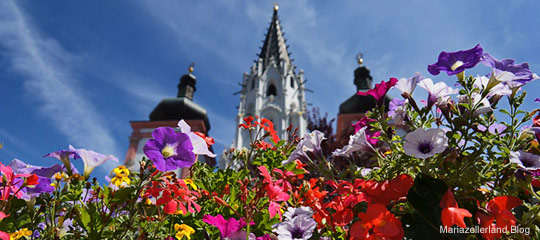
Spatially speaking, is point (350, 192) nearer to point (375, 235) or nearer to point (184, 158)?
point (375, 235)

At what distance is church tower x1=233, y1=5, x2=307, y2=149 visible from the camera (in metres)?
25.0

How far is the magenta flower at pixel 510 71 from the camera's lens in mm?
992

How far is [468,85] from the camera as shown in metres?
0.99

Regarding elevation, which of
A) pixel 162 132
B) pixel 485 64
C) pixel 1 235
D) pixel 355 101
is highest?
pixel 355 101

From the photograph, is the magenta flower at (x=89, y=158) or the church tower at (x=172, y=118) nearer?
the magenta flower at (x=89, y=158)

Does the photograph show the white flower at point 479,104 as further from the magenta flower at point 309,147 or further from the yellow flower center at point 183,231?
the yellow flower center at point 183,231

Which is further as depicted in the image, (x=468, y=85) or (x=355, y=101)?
(x=355, y=101)

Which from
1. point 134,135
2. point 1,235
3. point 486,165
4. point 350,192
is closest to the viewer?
point 1,235

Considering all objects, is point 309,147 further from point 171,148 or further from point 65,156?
point 65,156

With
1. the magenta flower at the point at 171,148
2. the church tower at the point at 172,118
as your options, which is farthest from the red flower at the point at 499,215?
the church tower at the point at 172,118

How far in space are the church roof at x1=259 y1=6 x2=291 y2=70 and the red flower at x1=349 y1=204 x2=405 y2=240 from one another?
Answer: 30063 millimetres

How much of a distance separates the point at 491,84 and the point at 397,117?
12.1 inches

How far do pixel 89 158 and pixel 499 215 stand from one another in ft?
4.53

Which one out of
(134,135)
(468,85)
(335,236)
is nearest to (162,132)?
(335,236)
